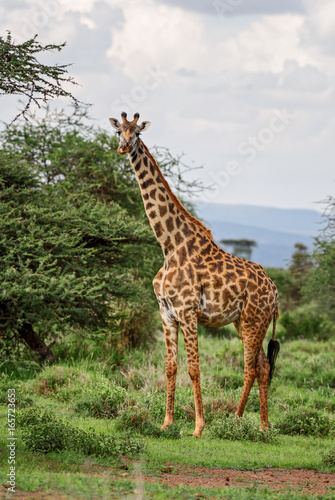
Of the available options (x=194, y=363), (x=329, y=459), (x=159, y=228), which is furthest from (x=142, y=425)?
(x=159, y=228)

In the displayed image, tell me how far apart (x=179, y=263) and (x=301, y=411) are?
3.72 metres

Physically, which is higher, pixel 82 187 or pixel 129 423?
pixel 82 187

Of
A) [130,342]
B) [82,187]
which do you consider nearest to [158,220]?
[130,342]

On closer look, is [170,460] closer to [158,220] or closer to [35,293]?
[158,220]

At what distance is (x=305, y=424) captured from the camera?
10633mm

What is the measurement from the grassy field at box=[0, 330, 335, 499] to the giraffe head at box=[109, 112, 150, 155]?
364cm

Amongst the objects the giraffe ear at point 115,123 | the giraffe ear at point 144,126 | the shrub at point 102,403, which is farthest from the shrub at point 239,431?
the giraffe ear at point 115,123

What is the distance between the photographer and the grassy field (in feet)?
21.0

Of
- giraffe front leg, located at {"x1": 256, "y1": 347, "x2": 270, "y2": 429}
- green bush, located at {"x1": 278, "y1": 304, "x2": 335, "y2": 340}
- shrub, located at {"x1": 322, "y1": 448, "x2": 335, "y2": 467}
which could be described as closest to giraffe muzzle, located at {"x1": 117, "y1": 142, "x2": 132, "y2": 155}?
giraffe front leg, located at {"x1": 256, "y1": 347, "x2": 270, "y2": 429}

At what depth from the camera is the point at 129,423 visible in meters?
9.34

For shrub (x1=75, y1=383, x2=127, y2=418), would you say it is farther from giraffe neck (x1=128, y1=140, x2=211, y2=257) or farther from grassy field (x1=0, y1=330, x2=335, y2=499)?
giraffe neck (x1=128, y1=140, x2=211, y2=257)

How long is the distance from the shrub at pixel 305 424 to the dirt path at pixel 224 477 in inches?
113

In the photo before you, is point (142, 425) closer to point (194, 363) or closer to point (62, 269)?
point (194, 363)

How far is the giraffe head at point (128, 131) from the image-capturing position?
354 inches
